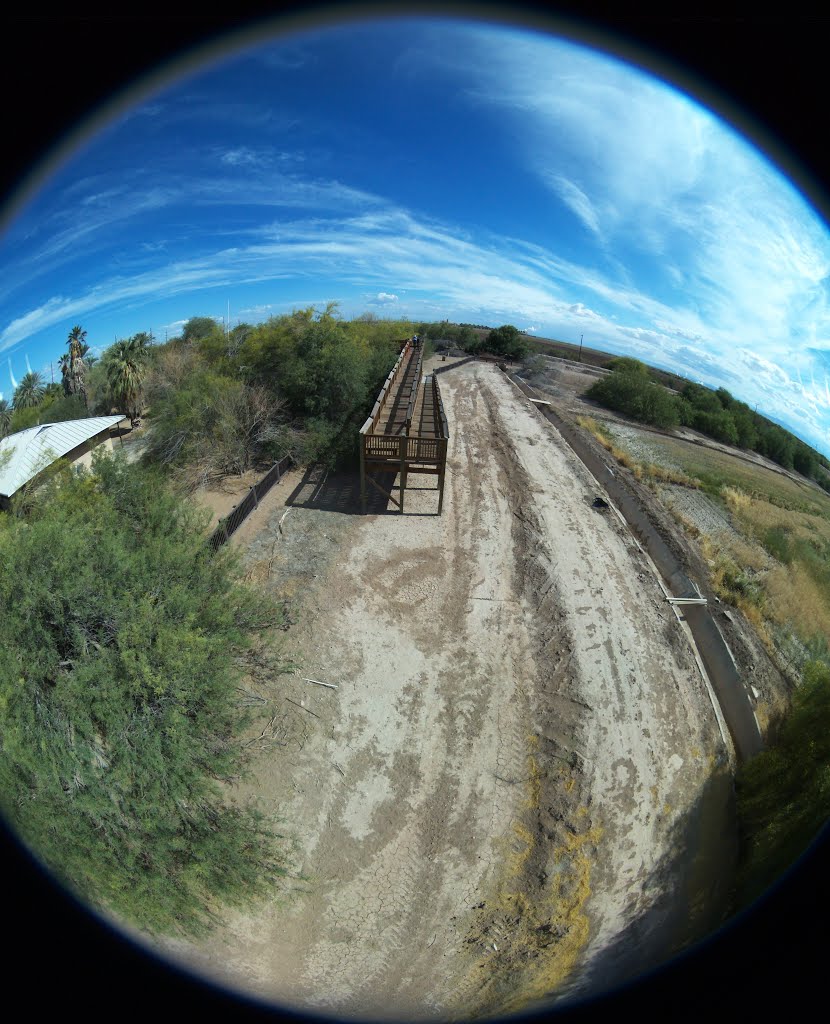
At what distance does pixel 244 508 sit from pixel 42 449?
7911mm

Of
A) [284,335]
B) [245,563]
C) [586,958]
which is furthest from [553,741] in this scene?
[284,335]

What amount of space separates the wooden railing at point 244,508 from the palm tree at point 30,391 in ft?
81.1

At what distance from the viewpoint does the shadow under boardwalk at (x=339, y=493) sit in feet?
44.6

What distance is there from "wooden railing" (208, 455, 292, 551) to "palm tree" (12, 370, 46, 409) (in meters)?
24.7

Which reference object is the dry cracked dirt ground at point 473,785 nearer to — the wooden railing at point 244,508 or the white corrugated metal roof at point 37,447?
the wooden railing at point 244,508

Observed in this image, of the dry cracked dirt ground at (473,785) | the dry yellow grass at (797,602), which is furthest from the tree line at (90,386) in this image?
the dry yellow grass at (797,602)

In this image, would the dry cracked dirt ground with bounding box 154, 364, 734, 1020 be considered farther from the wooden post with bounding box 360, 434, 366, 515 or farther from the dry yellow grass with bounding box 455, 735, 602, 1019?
the wooden post with bounding box 360, 434, 366, 515

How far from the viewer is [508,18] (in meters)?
6.47

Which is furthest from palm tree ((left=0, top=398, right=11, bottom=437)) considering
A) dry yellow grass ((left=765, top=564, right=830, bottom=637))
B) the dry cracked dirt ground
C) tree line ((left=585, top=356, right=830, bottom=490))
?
tree line ((left=585, top=356, right=830, bottom=490))

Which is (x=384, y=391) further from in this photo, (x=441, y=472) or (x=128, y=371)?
(x=128, y=371)

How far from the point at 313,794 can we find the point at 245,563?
6254mm

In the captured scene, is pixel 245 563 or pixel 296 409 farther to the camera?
pixel 296 409

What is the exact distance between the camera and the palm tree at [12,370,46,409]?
2767 cm

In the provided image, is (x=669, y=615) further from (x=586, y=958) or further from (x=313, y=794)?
(x=313, y=794)
